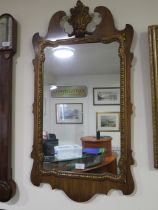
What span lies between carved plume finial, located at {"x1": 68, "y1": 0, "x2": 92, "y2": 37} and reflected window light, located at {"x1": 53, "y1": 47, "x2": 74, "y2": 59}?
10cm

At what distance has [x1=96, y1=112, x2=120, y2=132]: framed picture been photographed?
4.66 ft

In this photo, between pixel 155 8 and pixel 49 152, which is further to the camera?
pixel 49 152

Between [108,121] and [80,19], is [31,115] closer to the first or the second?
[108,121]

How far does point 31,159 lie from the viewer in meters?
1.55

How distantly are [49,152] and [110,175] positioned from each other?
39cm

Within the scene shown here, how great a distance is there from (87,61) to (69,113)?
332 mm

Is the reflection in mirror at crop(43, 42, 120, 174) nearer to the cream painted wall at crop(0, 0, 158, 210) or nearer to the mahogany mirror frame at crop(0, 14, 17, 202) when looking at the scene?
the cream painted wall at crop(0, 0, 158, 210)

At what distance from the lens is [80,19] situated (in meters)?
1.46

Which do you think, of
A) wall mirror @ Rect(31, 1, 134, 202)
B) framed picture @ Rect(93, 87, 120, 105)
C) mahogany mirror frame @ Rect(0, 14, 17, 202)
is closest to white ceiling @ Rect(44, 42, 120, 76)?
wall mirror @ Rect(31, 1, 134, 202)

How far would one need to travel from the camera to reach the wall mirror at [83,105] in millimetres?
1393

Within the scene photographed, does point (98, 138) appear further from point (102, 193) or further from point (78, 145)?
point (102, 193)

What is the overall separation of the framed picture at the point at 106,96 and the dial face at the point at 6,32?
2.00 feet

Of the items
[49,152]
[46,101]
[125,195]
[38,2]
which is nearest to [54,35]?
[38,2]

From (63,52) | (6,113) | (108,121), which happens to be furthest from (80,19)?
(6,113)
